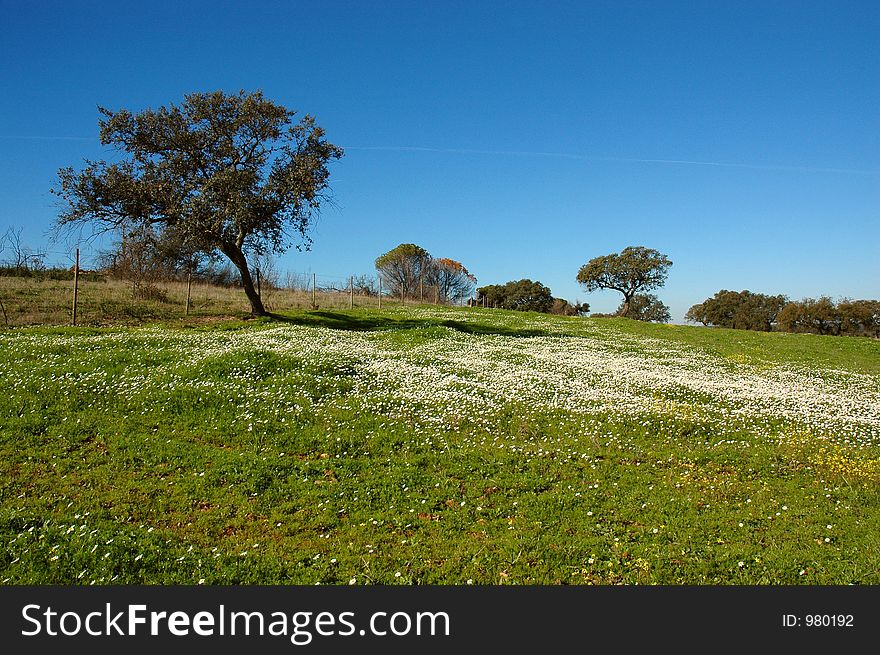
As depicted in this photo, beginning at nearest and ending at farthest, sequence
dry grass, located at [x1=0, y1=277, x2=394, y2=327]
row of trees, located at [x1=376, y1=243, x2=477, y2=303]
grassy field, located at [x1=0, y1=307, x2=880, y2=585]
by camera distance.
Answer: grassy field, located at [x1=0, y1=307, x2=880, y2=585], dry grass, located at [x1=0, y1=277, x2=394, y2=327], row of trees, located at [x1=376, y1=243, x2=477, y2=303]

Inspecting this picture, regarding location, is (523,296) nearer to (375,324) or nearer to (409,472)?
(375,324)

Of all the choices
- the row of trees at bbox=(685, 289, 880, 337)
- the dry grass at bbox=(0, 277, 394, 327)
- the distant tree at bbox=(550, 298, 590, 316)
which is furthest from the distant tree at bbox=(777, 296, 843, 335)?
the dry grass at bbox=(0, 277, 394, 327)

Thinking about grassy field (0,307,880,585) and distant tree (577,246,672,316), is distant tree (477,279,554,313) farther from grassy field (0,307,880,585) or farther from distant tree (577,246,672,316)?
grassy field (0,307,880,585)

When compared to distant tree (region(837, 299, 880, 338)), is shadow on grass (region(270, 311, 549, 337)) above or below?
below

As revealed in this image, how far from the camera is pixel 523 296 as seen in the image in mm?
86000

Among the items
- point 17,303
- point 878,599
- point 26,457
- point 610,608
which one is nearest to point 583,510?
point 610,608

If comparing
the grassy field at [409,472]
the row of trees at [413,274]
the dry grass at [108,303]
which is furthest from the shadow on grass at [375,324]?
the row of trees at [413,274]

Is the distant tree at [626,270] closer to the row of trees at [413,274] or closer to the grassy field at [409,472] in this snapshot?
the row of trees at [413,274]

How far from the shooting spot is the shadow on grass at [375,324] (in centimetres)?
3135

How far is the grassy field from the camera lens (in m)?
6.49

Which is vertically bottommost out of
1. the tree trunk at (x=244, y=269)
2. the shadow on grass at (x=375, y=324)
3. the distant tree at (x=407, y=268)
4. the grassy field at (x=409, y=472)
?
the grassy field at (x=409, y=472)

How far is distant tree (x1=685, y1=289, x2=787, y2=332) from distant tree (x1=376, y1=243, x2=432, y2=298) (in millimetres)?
45143

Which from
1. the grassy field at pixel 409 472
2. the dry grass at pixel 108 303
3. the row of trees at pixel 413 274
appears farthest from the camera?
the row of trees at pixel 413 274

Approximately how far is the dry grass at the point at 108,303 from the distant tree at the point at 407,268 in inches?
1385
